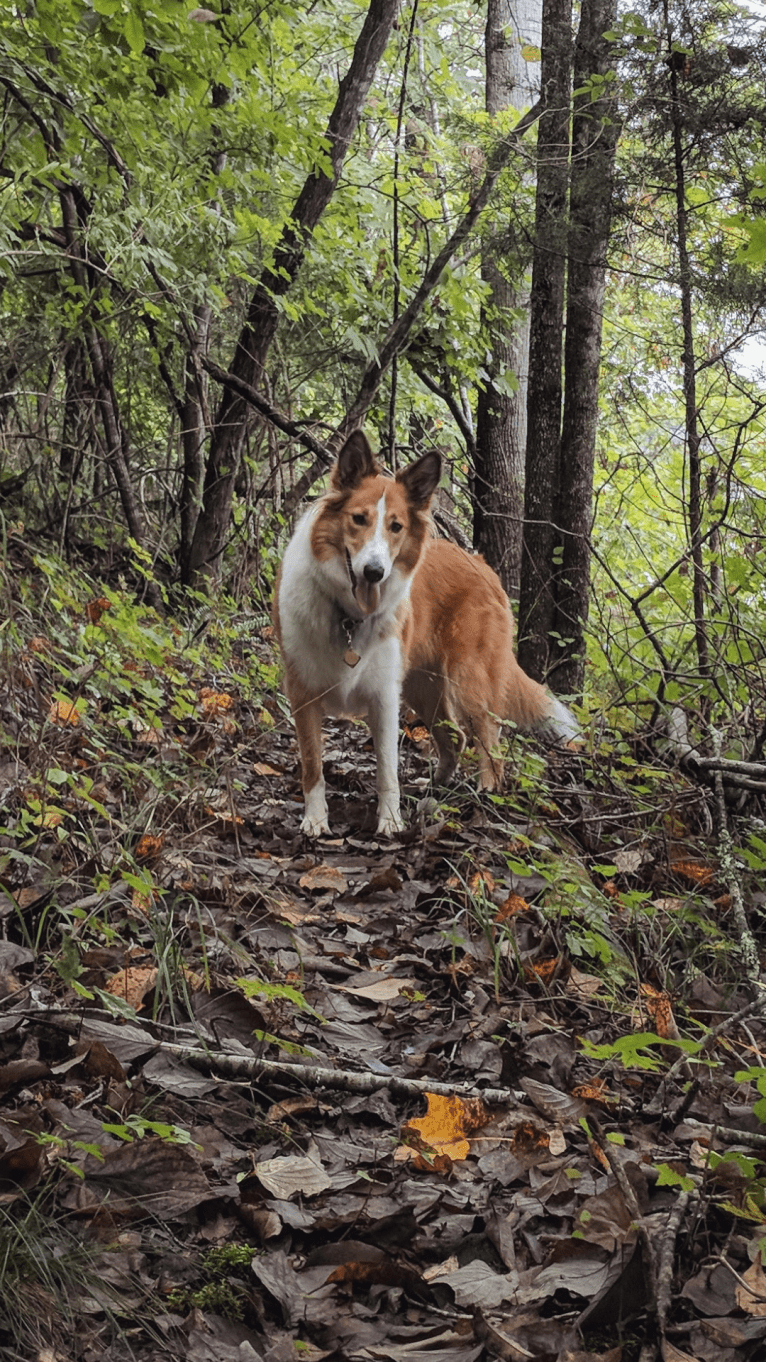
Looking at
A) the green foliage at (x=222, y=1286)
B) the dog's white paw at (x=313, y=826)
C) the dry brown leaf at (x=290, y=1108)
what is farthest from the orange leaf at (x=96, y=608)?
the green foliage at (x=222, y=1286)

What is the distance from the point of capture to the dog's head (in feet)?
15.8

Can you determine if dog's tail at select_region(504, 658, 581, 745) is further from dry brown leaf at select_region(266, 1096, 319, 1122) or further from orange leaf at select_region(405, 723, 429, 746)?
dry brown leaf at select_region(266, 1096, 319, 1122)

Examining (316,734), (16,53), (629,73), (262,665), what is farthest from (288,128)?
(316,734)

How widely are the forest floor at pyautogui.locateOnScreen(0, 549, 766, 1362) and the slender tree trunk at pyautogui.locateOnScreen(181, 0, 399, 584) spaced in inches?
163

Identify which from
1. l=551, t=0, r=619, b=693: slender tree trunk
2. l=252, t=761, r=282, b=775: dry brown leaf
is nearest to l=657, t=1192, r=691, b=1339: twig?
l=252, t=761, r=282, b=775: dry brown leaf

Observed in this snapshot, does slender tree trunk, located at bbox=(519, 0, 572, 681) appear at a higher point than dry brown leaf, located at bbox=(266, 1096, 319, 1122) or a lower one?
higher

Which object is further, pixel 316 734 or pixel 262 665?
pixel 262 665

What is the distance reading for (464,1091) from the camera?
2432mm

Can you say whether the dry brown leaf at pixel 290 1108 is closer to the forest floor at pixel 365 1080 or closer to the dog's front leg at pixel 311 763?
the forest floor at pixel 365 1080

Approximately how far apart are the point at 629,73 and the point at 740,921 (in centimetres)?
445

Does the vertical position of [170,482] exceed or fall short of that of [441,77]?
it falls short

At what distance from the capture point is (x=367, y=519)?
484 centimetres

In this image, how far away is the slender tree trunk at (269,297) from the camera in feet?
23.1

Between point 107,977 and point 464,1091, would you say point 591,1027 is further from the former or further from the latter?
point 107,977
